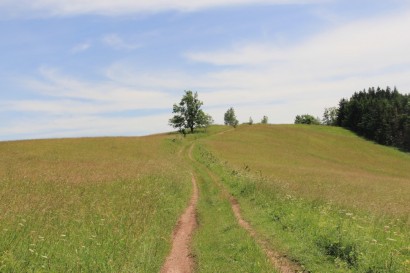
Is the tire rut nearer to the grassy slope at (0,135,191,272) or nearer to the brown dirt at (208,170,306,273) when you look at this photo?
the brown dirt at (208,170,306,273)

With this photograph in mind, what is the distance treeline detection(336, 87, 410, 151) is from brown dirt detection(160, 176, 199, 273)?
108m

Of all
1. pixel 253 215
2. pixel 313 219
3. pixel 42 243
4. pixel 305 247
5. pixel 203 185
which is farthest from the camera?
pixel 203 185

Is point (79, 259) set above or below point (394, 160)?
above

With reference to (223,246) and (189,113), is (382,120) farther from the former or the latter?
(223,246)

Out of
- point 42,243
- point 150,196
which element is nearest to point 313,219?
point 150,196

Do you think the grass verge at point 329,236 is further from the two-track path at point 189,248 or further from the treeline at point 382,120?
the treeline at point 382,120

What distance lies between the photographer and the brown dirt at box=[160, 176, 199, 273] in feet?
36.5

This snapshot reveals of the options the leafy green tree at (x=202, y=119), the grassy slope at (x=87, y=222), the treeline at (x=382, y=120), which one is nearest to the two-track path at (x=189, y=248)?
the grassy slope at (x=87, y=222)

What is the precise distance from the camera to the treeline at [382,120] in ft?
378

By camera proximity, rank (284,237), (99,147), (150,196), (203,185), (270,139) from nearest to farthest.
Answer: (284,237), (150,196), (203,185), (99,147), (270,139)

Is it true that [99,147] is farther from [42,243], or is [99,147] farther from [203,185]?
[42,243]

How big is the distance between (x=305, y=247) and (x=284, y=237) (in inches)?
58.1

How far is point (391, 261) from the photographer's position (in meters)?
9.36

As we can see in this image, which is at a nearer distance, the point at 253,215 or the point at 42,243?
the point at 42,243
